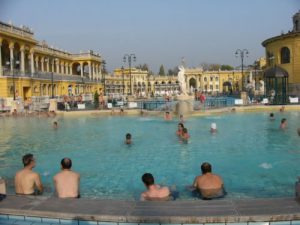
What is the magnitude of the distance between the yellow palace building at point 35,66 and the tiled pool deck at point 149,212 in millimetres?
39175

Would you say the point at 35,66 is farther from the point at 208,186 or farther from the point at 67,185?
the point at 208,186

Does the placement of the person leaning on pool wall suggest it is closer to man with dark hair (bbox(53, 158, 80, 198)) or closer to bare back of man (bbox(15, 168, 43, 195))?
man with dark hair (bbox(53, 158, 80, 198))

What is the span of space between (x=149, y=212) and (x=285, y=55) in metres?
50.8

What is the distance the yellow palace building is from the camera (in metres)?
44.3

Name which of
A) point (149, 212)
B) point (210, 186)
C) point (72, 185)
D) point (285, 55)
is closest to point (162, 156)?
point (210, 186)

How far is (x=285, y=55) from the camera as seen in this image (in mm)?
51344

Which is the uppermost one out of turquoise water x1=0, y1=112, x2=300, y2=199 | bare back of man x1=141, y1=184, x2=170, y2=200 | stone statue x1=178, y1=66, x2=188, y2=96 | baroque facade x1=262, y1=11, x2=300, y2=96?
baroque facade x1=262, y1=11, x2=300, y2=96

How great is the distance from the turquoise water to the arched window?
105 feet

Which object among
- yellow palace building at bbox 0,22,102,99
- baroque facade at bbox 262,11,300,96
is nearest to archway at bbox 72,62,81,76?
yellow palace building at bbox 0,22,102,99

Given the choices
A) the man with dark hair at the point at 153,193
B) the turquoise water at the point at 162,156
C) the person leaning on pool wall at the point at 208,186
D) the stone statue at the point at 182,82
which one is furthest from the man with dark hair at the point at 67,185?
the stone statue at the point at 182,82

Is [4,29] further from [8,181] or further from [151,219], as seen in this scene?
[151,219]

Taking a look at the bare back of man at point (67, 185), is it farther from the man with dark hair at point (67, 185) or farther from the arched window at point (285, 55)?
the arched window at point (285, 55)

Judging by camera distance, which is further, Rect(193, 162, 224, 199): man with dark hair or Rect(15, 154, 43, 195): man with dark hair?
Rect(193, 162, 224, 199): man with dark hair

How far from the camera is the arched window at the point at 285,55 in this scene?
50625 mm
